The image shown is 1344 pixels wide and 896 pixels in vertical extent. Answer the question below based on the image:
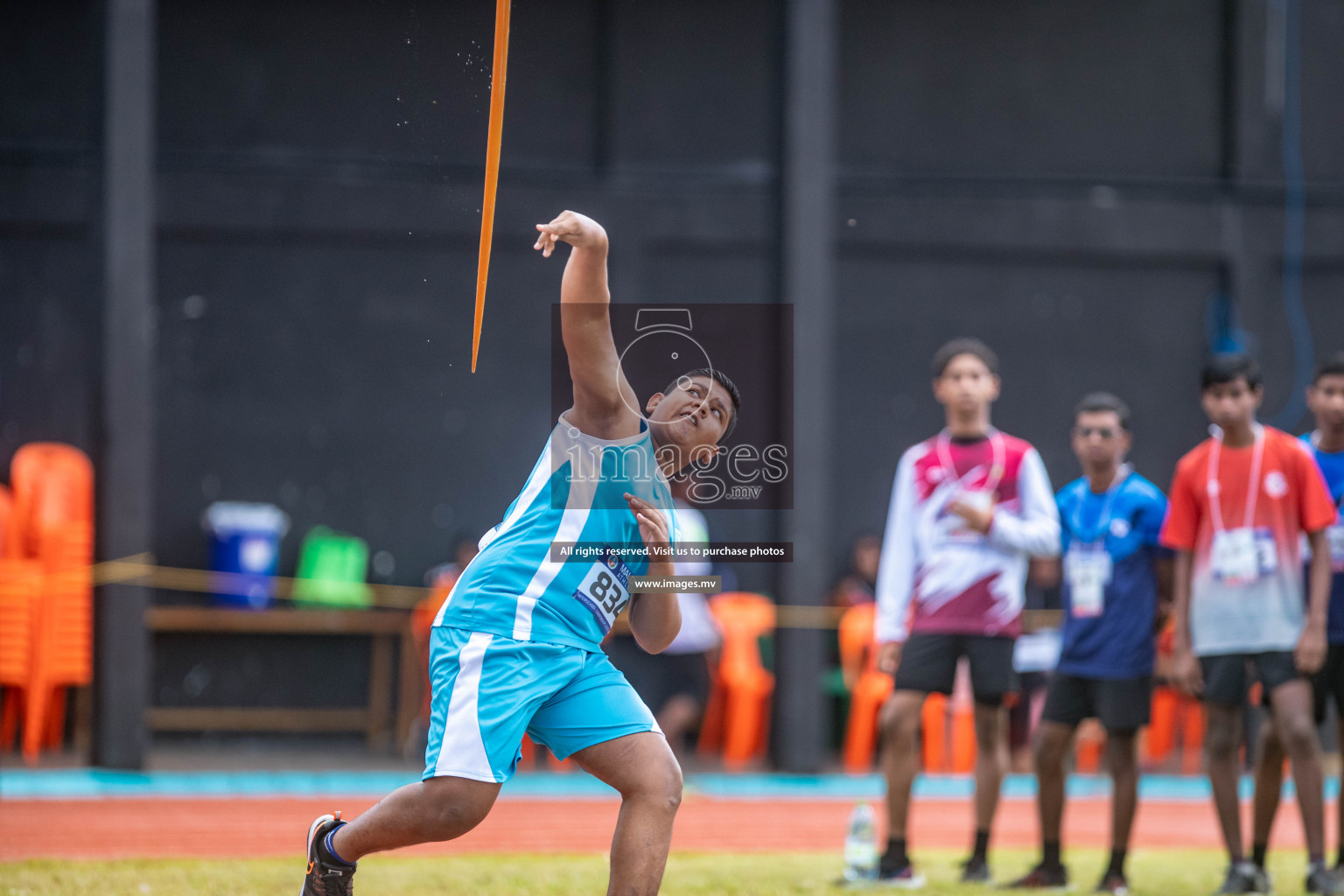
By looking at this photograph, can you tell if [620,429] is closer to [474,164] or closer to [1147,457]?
[474,164]

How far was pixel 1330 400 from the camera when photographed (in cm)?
536

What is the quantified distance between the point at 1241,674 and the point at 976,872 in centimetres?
119

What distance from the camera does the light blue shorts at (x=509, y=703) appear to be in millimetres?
3207

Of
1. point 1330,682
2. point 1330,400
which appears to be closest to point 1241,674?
point 1330,682

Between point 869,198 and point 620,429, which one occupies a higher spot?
point 869,198

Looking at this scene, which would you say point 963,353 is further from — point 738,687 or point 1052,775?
point 738,687

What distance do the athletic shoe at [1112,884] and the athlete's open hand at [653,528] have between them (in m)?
2.65

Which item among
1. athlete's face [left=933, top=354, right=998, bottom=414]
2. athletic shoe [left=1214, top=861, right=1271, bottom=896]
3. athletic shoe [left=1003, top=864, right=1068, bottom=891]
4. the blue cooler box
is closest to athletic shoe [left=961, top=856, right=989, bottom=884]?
athletic shoe [left=1003, top=864, right=1068, bottom=891]

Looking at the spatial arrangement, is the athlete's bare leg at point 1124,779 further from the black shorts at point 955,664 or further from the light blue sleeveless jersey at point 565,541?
the light blue sleeveless jersey at point 565,541

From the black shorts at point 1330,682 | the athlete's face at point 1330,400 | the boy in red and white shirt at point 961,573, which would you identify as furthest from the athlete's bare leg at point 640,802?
the athlete's face at point 1330,400

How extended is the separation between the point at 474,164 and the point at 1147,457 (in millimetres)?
8469

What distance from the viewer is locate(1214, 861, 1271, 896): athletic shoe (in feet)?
16.4

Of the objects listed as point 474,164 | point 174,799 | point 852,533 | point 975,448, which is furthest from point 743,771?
point 474,164

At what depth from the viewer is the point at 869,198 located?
1102cm
